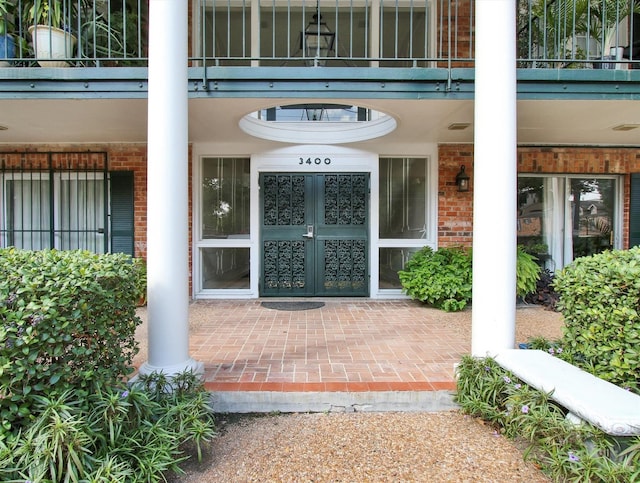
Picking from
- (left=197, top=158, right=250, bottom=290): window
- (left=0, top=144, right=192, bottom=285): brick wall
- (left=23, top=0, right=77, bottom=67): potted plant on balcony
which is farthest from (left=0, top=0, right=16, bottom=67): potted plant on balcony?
(left=197, top=158, right=250, bottom=290): window

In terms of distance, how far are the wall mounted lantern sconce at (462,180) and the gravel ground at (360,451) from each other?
3.96 m

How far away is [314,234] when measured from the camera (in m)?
6.01

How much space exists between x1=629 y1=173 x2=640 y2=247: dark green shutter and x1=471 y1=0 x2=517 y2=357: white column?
4686mm

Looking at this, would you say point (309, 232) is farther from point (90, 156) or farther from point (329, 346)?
point (90, 156)

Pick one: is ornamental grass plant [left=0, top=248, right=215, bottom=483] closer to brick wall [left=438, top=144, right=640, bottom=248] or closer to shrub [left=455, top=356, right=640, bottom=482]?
shrub [left=455, top=356, right=640, bottom=482]

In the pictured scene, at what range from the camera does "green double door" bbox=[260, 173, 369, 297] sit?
600cm

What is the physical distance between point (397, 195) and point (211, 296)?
11.5 ft

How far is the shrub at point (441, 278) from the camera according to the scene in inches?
201

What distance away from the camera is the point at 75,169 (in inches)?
227

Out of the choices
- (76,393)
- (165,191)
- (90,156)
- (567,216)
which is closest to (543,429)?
(76,393)

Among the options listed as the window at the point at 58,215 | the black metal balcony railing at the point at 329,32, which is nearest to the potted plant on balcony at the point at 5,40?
the black metal balcony railing at the point at 329,32

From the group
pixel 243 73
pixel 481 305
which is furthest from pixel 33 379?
pixel 243 73

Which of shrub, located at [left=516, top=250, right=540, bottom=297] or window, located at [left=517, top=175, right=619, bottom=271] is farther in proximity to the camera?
window, located at [left=517, top=175, right=619, bottom=271]

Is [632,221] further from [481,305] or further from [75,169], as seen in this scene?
[75,169]
